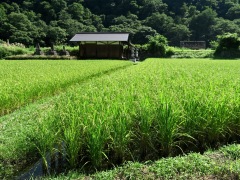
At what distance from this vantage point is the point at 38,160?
363 centimetres

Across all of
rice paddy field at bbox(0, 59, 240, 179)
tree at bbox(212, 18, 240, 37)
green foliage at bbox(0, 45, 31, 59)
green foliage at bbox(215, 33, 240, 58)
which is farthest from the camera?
tree at bbox(212, 18, 240, 37)

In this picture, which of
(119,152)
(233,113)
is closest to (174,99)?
(233,113)

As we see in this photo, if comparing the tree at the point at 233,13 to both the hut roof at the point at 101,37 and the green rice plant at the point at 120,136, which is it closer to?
the hut roof at the point at 101,37

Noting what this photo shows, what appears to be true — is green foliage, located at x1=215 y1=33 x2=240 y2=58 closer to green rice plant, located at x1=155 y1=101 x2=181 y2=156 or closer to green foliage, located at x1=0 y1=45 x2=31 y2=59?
green foliage, located at x1=0 y1=45 x2=31 y2=59

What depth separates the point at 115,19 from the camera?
212 feet

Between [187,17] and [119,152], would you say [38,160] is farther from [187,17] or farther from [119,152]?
[187,17]

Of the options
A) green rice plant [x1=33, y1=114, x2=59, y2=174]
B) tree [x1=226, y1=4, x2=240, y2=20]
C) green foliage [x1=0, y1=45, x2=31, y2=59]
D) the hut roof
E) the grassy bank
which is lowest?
the grassy bank

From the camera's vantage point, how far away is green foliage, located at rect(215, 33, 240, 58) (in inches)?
1303

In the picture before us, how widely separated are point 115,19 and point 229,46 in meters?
36.2

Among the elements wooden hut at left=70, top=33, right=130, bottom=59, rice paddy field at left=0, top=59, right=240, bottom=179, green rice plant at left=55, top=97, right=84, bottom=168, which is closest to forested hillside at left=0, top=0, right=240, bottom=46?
wooden hut at left=70, top=33, right=130, bottom=59

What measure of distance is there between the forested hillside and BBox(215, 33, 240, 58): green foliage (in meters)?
20.4

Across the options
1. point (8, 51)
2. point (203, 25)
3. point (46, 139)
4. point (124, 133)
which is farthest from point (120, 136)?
point (203, 25)

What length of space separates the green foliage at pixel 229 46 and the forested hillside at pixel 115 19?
20442 mm

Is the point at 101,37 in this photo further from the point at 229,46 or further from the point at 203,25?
the point at 203,25
